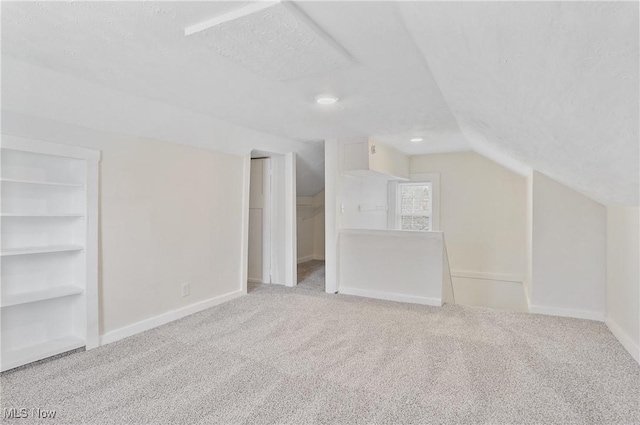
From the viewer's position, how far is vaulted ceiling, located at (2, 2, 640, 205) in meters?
1.09

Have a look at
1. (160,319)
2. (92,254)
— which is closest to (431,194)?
(160,319)

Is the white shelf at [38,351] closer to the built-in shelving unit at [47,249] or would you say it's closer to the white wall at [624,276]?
the built-in shelving unit at [47,249]

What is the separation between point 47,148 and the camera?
2322mm

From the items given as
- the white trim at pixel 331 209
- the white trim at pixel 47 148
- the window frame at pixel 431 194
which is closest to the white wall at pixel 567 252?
the window frame at pixel 431 194

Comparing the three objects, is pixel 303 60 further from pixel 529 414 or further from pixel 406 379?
pixel 529 414

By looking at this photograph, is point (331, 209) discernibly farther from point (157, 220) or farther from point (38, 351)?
point (38, 351)

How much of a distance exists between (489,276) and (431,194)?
1513 millimetres

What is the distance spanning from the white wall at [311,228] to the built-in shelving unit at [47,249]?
403 cm

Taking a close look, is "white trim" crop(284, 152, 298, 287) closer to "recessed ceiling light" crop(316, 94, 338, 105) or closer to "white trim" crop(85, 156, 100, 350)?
"recessed ceiling light" crop(316, 94, 338, 105)

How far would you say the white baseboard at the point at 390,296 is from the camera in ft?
12.3

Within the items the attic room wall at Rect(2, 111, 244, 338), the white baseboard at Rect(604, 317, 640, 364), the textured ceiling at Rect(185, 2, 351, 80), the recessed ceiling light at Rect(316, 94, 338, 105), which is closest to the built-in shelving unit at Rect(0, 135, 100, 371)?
the attic room wall at Rect(2, 111, 244, 338)

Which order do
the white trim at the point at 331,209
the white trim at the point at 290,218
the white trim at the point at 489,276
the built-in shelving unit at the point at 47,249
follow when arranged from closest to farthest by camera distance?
1. the built-in shelving unit at the point at 47,249
2. the white trim at the point at 331,209
3. the white trim at the point at 290,218
4. the white trim at the point at 489,276

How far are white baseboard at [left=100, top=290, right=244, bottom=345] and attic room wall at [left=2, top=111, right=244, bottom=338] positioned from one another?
0.03 m

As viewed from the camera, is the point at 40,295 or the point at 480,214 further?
the point at 480,214
